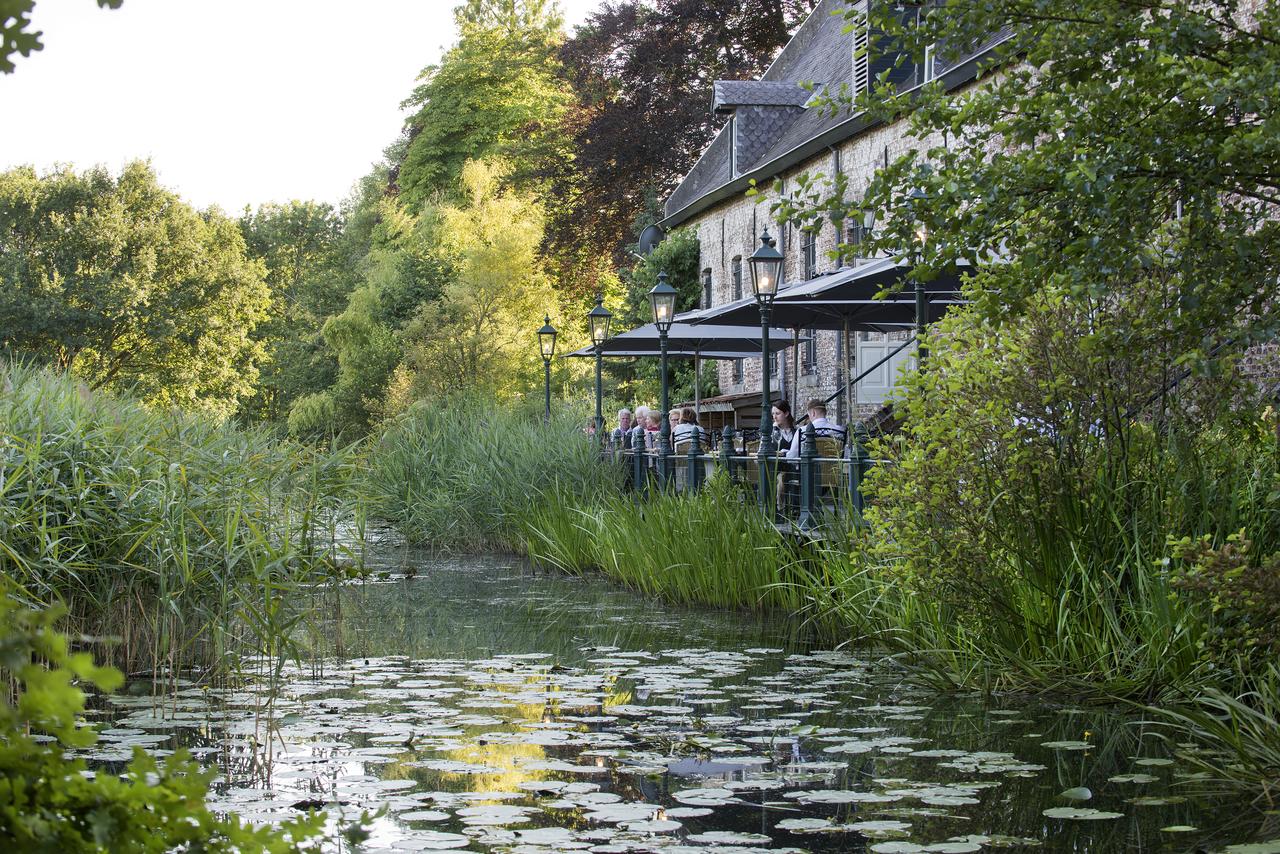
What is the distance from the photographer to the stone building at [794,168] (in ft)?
76.1

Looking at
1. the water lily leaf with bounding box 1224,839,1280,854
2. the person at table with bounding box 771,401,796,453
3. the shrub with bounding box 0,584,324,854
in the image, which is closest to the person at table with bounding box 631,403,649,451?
the person at table with bounding box 771,401,796,453

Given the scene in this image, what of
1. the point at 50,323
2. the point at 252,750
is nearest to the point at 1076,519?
the point at 252,750

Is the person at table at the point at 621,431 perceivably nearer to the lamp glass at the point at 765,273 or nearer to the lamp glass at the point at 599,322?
the lamp glass at the point at 599,322

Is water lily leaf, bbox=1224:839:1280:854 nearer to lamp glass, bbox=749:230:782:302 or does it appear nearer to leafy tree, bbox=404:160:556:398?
lamp glass, bbox=749:230:782:302

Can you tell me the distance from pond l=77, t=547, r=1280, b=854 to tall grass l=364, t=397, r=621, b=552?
7.03 meters

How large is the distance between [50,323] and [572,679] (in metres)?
36.4

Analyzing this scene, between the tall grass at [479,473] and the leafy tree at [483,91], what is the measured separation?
27902mm

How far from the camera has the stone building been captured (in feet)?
76.1

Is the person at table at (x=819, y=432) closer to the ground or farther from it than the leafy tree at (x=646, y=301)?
closer to the ground

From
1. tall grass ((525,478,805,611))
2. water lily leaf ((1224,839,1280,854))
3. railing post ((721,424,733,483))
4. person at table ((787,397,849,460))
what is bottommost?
water lily leaf ((1224,839,1280,854))

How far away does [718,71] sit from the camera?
109ft

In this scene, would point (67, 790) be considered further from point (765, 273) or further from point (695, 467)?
point (695, 467)

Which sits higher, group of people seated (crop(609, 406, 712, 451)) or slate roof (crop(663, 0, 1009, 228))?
slate roof (crop(663, 0, 1009, 228))

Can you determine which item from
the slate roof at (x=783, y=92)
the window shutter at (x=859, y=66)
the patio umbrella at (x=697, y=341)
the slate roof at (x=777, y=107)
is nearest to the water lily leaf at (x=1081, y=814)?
the patio umbrella at (x=697, y=341)
